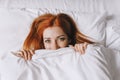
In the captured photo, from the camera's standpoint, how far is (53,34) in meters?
1.17

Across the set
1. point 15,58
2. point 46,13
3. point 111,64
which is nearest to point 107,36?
point 111,64

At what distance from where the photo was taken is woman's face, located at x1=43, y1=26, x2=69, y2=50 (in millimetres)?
1165

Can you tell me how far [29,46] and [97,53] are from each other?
31 cm

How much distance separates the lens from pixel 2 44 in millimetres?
1183

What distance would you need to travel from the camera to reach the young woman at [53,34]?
1172 millimetres

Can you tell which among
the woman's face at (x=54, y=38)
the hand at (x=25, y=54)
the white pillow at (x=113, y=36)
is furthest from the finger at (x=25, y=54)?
the white pillow at (x=113, y=36)

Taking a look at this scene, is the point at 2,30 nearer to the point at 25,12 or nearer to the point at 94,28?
the point at 25,12

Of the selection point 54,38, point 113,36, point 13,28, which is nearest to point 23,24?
point 13,28

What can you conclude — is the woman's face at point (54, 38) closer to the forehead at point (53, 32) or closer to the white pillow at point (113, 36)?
the forehead at point (53, 32)

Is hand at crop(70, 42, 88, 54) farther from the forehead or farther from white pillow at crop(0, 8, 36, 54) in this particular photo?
white pillow at crop(0, 8, 36, 54)

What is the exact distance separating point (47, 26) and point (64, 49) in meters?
0.16

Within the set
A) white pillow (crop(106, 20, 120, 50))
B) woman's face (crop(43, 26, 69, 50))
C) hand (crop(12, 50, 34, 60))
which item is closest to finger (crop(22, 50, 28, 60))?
hand (crop(12, 50, 34, 60))

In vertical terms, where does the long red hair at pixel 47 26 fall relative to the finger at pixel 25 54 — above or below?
above

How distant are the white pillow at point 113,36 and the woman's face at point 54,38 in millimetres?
196
